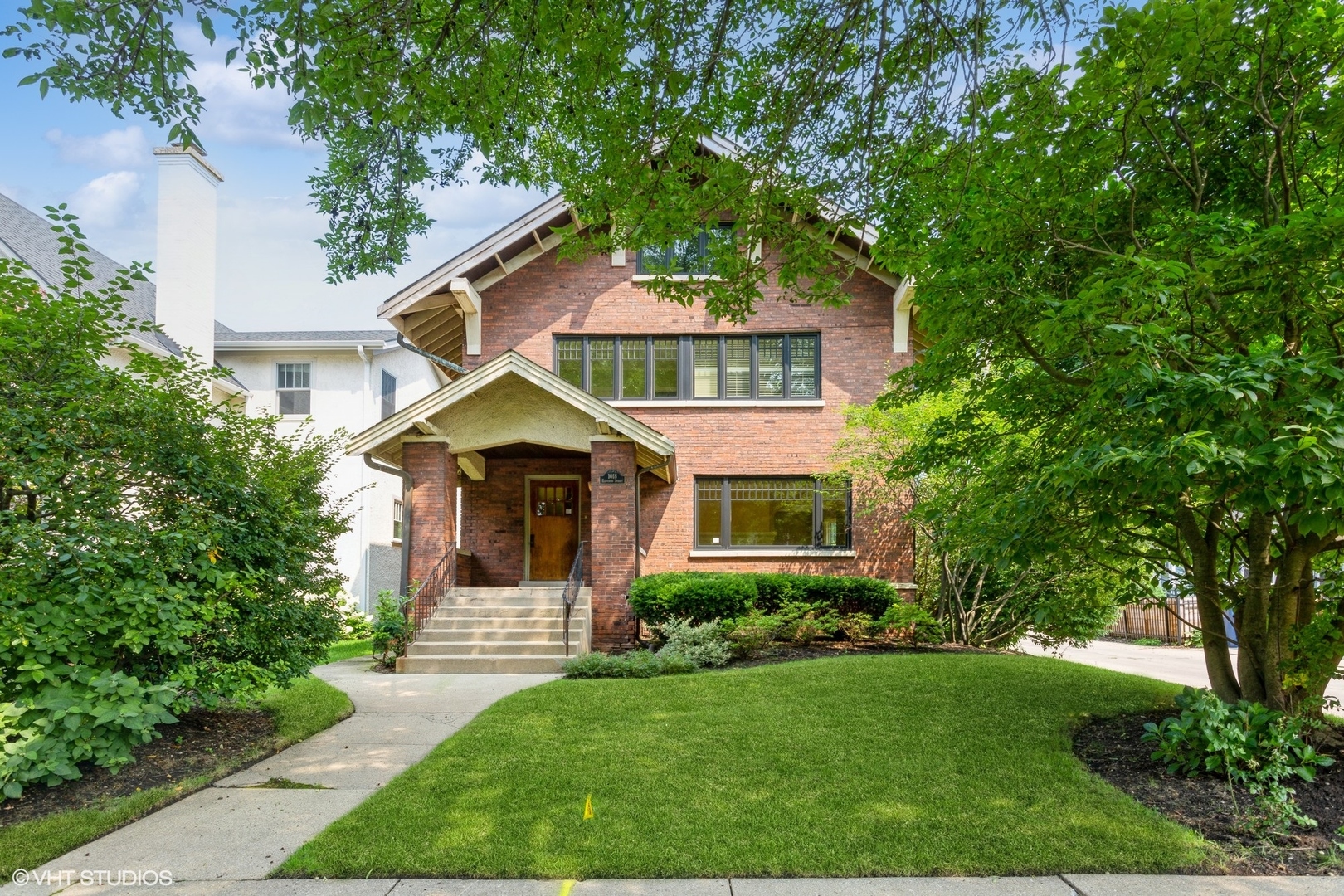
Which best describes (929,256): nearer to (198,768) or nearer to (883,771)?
(883,771)

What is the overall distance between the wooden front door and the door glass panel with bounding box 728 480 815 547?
309cm

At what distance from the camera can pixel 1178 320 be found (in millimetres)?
4977

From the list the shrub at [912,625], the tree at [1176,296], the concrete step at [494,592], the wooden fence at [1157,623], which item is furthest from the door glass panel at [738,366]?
the wooden fence at [1157,623]

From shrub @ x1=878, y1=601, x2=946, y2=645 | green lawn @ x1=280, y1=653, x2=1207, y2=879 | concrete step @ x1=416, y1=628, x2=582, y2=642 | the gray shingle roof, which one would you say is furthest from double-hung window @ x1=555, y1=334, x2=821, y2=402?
green lawn @ x1=280, y1=653, x2=1207, y2=879

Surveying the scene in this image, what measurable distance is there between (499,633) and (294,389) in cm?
1153

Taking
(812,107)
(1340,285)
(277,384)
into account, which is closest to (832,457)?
(812,107)

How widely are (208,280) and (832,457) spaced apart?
12.3m

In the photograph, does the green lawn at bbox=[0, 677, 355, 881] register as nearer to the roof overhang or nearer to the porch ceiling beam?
the roof overhang

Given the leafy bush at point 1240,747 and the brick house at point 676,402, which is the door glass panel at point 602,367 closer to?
the brick house at point 676,402

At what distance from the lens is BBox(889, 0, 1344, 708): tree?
13.7 feet

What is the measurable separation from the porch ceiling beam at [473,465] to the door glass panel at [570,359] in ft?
7.20

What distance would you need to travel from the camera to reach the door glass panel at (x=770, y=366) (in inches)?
583

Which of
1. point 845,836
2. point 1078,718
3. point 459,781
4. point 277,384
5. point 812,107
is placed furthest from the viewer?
point 277,384

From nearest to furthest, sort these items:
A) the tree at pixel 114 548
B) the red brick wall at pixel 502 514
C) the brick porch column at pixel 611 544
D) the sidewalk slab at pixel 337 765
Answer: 1. the tree at pixel 114 548
2. the sidewalk slab at pixel 337 765
3. the brick porch column at pixel 611 544
4. the red brick wall at pixel 502 514
